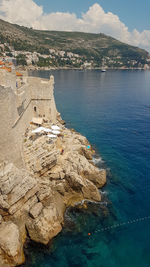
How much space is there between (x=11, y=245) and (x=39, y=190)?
6.40 m

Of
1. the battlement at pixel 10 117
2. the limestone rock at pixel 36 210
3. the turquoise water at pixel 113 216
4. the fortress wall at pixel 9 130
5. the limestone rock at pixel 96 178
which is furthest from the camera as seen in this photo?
the limestone rock at pixel 96 178

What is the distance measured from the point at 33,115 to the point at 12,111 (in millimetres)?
13984

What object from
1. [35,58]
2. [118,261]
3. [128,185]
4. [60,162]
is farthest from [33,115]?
[35,58]

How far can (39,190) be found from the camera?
21703 mm

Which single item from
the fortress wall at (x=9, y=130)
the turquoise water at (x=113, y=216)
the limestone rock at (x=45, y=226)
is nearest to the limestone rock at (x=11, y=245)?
the turquoise water at (x=113, y=216)

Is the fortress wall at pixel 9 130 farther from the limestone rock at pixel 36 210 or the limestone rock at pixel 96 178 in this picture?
the limestone rock at pixel 96 178

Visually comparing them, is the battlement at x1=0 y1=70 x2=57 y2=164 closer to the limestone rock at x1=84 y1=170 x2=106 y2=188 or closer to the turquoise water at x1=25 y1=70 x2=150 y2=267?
the limestone rock at x1=84 y1=170 x2=106 y2=188

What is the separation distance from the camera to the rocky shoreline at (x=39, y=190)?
17906mm

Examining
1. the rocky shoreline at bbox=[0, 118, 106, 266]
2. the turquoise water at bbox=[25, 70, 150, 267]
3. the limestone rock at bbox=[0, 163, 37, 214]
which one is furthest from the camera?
the limestone rock at bbox=[0, 163, 37, 214]

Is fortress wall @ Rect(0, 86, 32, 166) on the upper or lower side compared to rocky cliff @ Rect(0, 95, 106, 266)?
upper

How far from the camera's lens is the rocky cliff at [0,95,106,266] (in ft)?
59.0

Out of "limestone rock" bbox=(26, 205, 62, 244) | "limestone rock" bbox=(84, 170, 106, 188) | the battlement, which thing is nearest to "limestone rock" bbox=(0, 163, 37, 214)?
the battlement

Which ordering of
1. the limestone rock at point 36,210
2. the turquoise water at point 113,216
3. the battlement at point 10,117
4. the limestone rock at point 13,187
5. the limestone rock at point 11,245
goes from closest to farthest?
the limestone rock at point 11,245
the turquoise water at point 113,216
the limestone rock at point 13,187
the limestone rock at point 36,210
the battlement at point 10,117

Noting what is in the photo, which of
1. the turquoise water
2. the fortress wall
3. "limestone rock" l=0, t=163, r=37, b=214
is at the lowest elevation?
the turquoise water
